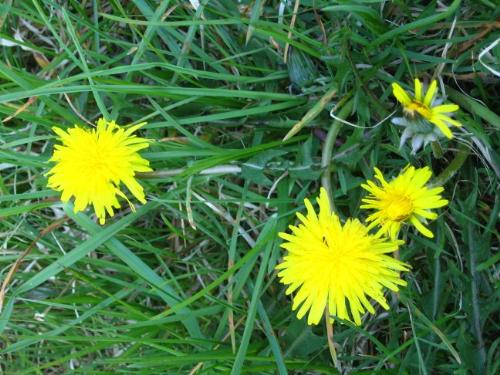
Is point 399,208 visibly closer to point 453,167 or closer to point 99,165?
point 453,167

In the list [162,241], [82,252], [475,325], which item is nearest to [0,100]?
[82,252]

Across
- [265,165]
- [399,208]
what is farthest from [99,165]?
[399,208]

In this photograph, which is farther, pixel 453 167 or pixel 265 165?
pixel 265 165

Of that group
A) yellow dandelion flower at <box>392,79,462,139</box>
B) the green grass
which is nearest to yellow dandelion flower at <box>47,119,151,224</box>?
the green grass

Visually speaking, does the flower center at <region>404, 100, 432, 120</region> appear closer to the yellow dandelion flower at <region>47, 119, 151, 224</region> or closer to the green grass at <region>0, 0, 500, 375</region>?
the green grass at <region>0, 0, 500, 375</region>

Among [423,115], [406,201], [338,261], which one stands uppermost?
[423,115]

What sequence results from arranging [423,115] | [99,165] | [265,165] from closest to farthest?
[423,115], [99,165], [265,165]

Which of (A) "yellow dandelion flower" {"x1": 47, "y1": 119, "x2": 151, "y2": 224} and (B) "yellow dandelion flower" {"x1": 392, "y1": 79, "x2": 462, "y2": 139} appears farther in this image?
(A) "yellow dandelion flower" {"x1": 47, "y1": 119, "x2": 151, "y2": 224}

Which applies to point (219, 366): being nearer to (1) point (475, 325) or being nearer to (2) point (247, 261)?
(2) point (247, 261)
